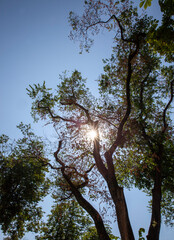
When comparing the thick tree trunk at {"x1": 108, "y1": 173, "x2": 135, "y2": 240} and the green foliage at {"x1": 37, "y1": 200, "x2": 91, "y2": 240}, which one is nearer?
the thick tree trunk at {"x1": 108, "y1": 173, "x2": 135, "y2": 240}

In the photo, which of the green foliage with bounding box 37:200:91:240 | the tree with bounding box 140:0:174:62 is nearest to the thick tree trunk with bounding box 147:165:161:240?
the tree with bounding box 140:0:174:62

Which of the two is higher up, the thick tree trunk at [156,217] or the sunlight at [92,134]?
the sunlight at [92,134]

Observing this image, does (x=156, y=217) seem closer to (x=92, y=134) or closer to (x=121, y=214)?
(x=121, y=214)

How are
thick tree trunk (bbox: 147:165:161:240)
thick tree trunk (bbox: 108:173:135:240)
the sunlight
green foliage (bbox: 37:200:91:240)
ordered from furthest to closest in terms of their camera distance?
green foliage (bbox: 37:200:91:240) → the sunlight → thick tree trunk (bbox: 147:165:161:240) → thick tree trunk (bbox: 108:173:135:240)

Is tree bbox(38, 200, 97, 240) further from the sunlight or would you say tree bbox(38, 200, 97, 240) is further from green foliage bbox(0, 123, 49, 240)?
the sunlight

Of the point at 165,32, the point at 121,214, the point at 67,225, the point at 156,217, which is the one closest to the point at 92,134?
the point at 121,214

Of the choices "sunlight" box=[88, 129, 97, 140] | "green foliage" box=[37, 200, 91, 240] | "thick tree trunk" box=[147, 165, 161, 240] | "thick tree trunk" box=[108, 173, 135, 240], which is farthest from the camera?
"green foliage" box=[37, 200, 91, 240]

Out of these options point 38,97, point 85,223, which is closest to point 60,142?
point 38,97

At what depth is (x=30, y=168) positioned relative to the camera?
50.5ft

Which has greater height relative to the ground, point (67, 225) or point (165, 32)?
point (165, 32)

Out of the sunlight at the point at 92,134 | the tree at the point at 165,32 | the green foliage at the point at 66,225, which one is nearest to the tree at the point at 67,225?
the green foliage at the point at 66,225

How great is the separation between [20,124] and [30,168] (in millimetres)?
5166

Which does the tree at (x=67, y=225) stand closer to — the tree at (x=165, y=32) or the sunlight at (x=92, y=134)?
the sunlight at (x=92, y=134)

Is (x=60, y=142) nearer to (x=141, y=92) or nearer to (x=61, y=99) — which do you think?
(x=61, y=99)
